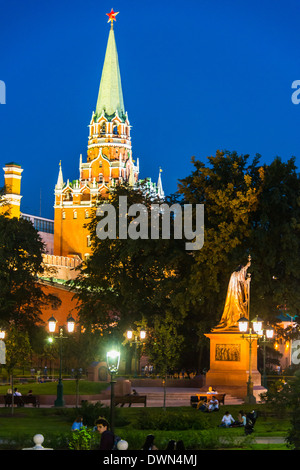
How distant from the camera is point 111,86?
158m

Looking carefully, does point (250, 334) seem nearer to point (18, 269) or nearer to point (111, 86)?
point (18, 269)

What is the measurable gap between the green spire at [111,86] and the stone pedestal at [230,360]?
116m

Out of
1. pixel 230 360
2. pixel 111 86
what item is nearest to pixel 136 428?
pixel 230 360

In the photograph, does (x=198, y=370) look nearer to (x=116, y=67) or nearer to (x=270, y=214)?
(x=270, y=214)

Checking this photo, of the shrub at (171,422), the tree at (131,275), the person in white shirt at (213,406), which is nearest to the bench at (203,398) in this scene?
the person in white shirt at (213,406)

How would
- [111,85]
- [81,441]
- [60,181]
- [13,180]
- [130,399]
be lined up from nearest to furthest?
1. [81,441]
2. [130,399]
3. [13,180]
4. [111,85]
5. [60,181]

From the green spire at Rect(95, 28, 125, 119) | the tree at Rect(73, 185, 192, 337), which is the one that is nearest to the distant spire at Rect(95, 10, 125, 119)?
the green spire at Rect(95, 28, 125, 119)

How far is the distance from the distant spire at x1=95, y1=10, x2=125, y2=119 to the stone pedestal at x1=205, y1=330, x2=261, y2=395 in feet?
380

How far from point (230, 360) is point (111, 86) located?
121 metres

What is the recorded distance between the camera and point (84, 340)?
5997 cm

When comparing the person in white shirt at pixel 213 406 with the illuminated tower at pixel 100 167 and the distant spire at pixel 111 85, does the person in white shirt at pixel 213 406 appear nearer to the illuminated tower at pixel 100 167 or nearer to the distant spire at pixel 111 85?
the illuminated tower at pixel 100 167
